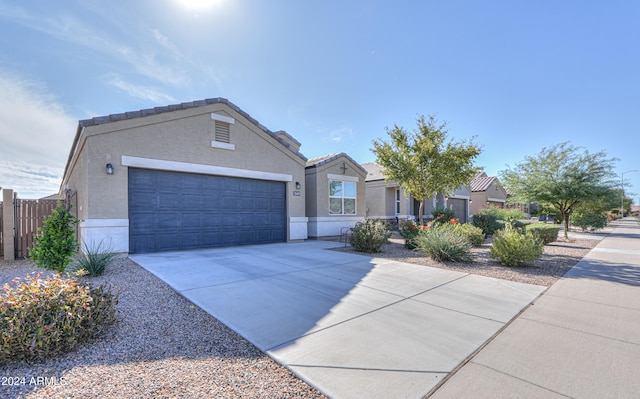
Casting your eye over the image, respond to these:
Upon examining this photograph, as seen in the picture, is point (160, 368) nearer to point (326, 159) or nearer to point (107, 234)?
point (107, 234)

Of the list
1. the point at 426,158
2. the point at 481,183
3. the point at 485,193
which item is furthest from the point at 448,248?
the point at 481,183

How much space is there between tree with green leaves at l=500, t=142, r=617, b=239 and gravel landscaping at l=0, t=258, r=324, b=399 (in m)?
18.3

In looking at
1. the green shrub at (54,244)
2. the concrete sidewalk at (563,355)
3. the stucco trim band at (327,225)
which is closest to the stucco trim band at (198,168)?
the stucco trim band at (327,225)

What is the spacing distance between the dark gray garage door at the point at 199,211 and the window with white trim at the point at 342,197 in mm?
3300

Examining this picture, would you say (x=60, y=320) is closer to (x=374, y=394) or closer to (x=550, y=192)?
(x=374, y=394)

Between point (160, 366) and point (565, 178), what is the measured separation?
20.0 meters

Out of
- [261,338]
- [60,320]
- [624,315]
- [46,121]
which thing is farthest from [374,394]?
[46,121]

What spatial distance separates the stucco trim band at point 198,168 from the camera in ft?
32.4

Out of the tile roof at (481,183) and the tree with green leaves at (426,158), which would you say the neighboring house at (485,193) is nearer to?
the tile roof at (481,183)

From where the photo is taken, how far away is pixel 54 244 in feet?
21.0

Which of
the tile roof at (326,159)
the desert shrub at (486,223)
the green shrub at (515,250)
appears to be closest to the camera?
the green shrub at (515,250)

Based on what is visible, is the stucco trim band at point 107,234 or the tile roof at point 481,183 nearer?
the stucco trim band at point 107,234

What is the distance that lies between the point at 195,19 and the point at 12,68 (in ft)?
19.7

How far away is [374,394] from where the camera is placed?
101 inches
